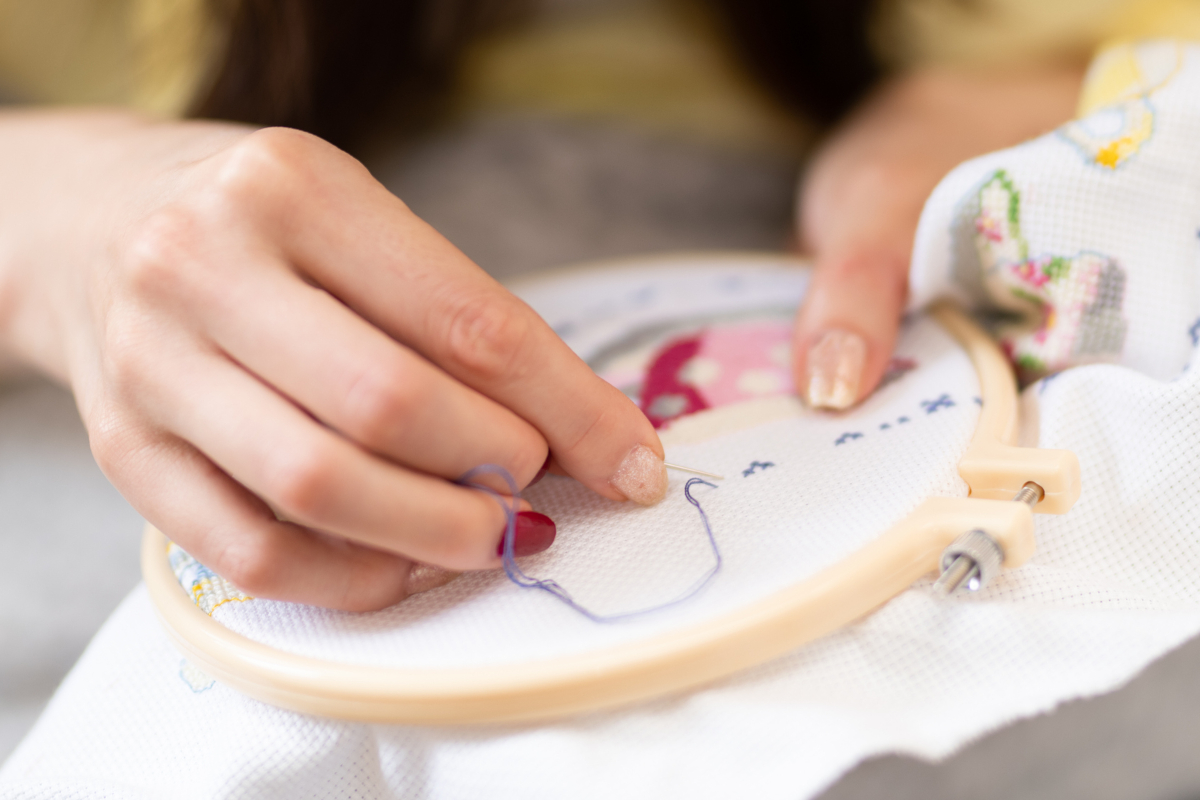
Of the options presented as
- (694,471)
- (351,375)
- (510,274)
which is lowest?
(510,274)

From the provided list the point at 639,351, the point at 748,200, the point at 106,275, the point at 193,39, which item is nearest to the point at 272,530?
the point at 106,275

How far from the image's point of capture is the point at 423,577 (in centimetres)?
46

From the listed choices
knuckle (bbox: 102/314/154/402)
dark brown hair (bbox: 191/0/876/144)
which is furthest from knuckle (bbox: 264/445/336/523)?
dark brown hair (bbox: 191/0/876/144)

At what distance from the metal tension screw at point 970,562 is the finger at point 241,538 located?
255 millimetres

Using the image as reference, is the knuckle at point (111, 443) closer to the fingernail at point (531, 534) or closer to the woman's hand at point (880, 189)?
the fingernail at point (531, 534)

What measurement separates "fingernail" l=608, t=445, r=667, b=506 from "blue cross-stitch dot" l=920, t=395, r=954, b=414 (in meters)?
0.18

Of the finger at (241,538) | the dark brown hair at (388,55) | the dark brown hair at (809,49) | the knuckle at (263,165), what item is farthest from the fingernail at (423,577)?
the dark brown hair at (809,49)

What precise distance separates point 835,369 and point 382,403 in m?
0.32

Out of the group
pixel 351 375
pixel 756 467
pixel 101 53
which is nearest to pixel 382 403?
pixel 351 375

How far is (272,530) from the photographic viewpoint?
0.43 metres

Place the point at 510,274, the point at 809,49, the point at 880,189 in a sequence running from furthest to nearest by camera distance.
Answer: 1. the point at 809,49
2. the point at 510,274
3. the point at 880,189

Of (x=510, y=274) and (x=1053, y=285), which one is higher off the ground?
(x=1053, y=285)

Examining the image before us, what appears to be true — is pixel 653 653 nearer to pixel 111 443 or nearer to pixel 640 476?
pixel 640 476

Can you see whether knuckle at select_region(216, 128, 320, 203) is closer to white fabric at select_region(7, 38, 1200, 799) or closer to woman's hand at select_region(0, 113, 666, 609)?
woman's hand at select_region(0, 113, 666, 609)
